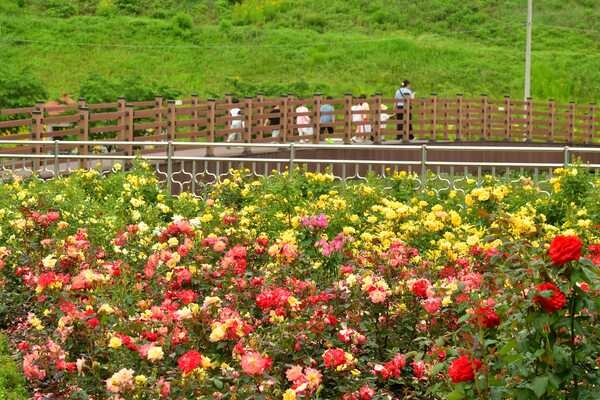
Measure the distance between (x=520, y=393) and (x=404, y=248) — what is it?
3321 millimetres

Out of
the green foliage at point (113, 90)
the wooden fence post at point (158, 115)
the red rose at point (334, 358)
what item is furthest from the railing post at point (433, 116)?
the red rose at point (334, 358)

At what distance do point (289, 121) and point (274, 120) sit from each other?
51 centimetres

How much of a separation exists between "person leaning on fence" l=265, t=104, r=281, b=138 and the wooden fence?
0.02 m

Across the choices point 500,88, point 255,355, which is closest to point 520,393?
point 255,355

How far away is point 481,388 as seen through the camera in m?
5.56

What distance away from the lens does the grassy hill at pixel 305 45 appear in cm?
5312

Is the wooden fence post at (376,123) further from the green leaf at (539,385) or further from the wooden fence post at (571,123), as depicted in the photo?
the green leaf at (539,385)

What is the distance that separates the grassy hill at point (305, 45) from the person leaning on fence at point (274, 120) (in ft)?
50.6

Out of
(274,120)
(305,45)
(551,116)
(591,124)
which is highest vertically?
(305,45)

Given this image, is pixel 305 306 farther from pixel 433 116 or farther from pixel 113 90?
pixel 433 116

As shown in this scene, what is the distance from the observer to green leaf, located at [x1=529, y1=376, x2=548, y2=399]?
17.5ft

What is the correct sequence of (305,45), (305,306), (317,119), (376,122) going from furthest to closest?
(305,45) → (376,122) → (317,119) → (305,306)

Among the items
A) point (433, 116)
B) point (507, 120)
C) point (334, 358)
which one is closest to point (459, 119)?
point (433, 116)

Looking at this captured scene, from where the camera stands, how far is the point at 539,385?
5.34 m
